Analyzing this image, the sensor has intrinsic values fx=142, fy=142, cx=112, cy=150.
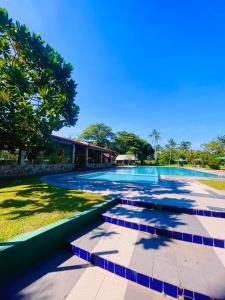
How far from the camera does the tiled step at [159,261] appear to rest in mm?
1876

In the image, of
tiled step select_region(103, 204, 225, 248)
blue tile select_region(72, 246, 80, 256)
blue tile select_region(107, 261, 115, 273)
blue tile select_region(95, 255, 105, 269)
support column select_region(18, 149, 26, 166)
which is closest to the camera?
blue tile select_region(107, 261, 115, 273)

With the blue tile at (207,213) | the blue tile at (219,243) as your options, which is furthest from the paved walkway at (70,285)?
the blue tile at (207,213)

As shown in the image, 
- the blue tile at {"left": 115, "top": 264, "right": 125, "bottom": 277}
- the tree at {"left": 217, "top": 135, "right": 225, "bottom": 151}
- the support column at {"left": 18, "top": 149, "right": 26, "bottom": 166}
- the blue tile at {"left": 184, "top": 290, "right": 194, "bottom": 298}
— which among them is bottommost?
the blue tile at {"left": 115, "top": 264, "right": 125, "bottom": 277}

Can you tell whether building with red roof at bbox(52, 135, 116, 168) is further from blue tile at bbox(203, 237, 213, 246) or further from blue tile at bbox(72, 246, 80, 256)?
blue tile at bbox(203, 237, 213, 246)

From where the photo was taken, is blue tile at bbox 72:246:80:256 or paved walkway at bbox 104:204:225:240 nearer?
blue tile at bbox 72:246:80:256

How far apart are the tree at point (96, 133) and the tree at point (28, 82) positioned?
1207 inches

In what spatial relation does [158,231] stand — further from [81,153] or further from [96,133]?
[96,133]

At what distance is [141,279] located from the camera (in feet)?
6.72

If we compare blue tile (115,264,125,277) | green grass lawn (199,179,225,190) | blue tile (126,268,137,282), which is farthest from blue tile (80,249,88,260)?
green grass lawn (199,179,225,190)

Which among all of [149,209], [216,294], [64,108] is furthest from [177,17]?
[216,294]

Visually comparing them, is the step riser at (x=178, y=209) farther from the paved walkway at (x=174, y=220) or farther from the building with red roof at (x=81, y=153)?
the building with red roof at (x=81, y=153)

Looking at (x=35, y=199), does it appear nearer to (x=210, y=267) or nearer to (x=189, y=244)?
(x=189, y=244)

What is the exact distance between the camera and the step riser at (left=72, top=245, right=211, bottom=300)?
1.80 m

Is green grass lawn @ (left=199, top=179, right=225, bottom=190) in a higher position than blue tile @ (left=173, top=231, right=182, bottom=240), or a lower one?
higher
